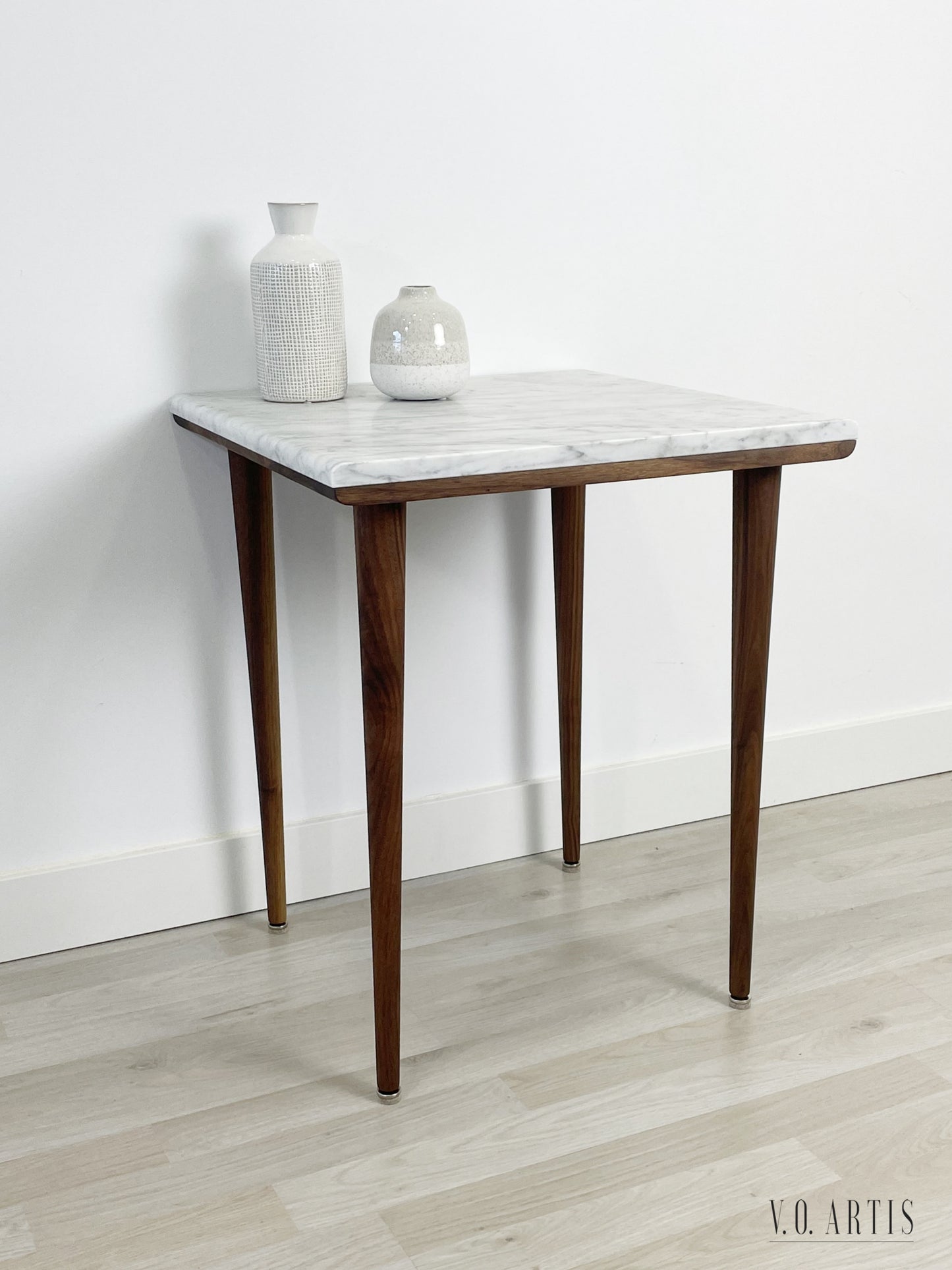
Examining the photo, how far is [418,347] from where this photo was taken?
55.8 inches

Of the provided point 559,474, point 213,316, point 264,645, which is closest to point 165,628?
point 264,645

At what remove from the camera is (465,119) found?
5.46 ft

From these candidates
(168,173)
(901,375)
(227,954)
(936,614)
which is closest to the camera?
(168,173)

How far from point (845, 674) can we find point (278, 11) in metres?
1.35

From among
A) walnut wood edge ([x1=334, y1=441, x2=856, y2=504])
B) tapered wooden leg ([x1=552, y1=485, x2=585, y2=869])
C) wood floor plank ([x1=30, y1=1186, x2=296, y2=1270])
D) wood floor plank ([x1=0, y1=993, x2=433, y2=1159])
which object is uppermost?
walnut wood edge ([x1=334, y1=441, x2=856, y2=504])

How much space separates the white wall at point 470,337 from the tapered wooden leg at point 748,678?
495 mm

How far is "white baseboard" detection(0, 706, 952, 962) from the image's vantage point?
1650 mm

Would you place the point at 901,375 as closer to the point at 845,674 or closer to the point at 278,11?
the point at 845,674

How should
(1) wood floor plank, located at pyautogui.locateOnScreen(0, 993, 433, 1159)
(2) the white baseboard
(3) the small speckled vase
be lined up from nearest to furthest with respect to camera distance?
(1) wood floor plank, located at pyautogui.locateOnScreen(0, 993, 433, 1159)
(3) the small speckled vase
(2) the white baseboard

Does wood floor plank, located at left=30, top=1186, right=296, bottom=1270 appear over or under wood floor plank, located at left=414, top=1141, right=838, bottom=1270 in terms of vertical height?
over

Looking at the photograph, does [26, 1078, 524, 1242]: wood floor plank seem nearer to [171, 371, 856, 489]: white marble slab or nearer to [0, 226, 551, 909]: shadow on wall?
[0, 226, 551, 909]: shadow on wall

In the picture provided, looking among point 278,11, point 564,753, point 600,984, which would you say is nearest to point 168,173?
point 278,11

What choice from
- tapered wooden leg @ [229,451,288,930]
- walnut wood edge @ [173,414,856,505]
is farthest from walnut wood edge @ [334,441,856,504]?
tapered wooden leg @ [229,451,288,930]

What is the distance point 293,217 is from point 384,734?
2.08 feet
